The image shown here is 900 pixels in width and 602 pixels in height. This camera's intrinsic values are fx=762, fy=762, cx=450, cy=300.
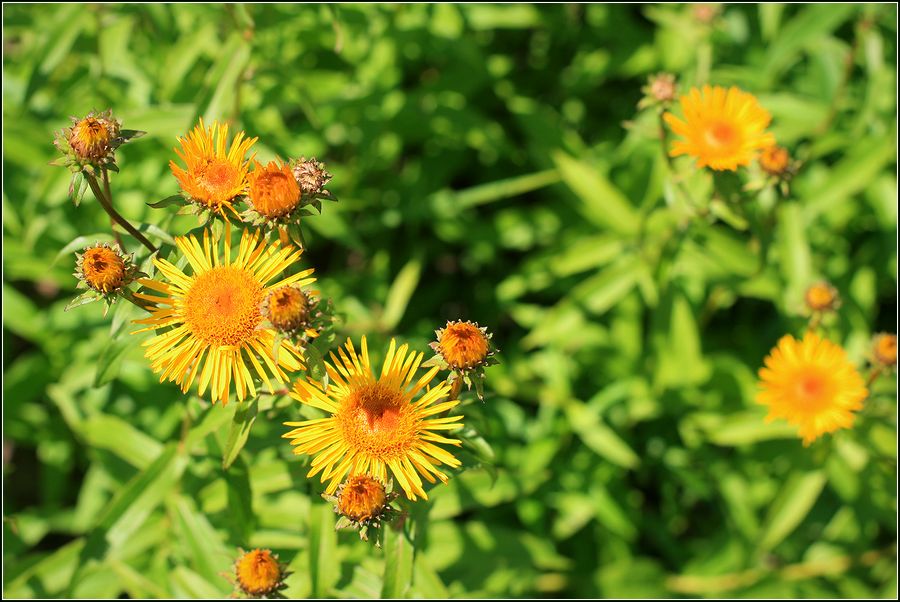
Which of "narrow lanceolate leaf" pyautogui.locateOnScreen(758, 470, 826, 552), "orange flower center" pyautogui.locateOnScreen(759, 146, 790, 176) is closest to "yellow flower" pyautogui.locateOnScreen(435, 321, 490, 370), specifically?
"orange flower center" pyautogui.locateOnScreen(759, 146, 790, 176)

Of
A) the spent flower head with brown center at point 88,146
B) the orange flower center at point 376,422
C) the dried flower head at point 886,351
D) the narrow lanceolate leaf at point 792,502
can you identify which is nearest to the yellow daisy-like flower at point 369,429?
the orange flower center at point 376,422

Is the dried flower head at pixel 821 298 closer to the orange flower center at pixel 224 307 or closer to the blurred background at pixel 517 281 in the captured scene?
the blurred background at pixel 517 281

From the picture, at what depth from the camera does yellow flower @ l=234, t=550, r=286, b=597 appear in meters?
1.86

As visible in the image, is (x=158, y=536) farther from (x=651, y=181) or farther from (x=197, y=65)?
(x=651, y=181)

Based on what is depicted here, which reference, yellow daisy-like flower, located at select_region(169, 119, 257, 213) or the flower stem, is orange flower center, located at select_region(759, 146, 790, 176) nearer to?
yellow daisy-like flower, located at select_region(169, 119, 257, 213)

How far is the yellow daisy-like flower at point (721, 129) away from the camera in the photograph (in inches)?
89.9

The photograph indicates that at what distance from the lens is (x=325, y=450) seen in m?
1.90

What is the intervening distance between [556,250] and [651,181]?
1.73 ft

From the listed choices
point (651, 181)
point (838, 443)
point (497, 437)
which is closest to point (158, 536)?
point (497, 437)

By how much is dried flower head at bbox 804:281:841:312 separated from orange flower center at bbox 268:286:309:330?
1.83 meters

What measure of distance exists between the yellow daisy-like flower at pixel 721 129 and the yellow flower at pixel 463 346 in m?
0.97

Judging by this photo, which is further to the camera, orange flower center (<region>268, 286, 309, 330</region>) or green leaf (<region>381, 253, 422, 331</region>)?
green leaf (<region>381, 253, 422, 331</region>)

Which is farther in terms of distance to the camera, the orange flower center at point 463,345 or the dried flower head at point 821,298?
the dried flower head at point 821,298

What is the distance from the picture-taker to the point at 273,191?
171 centimetres
